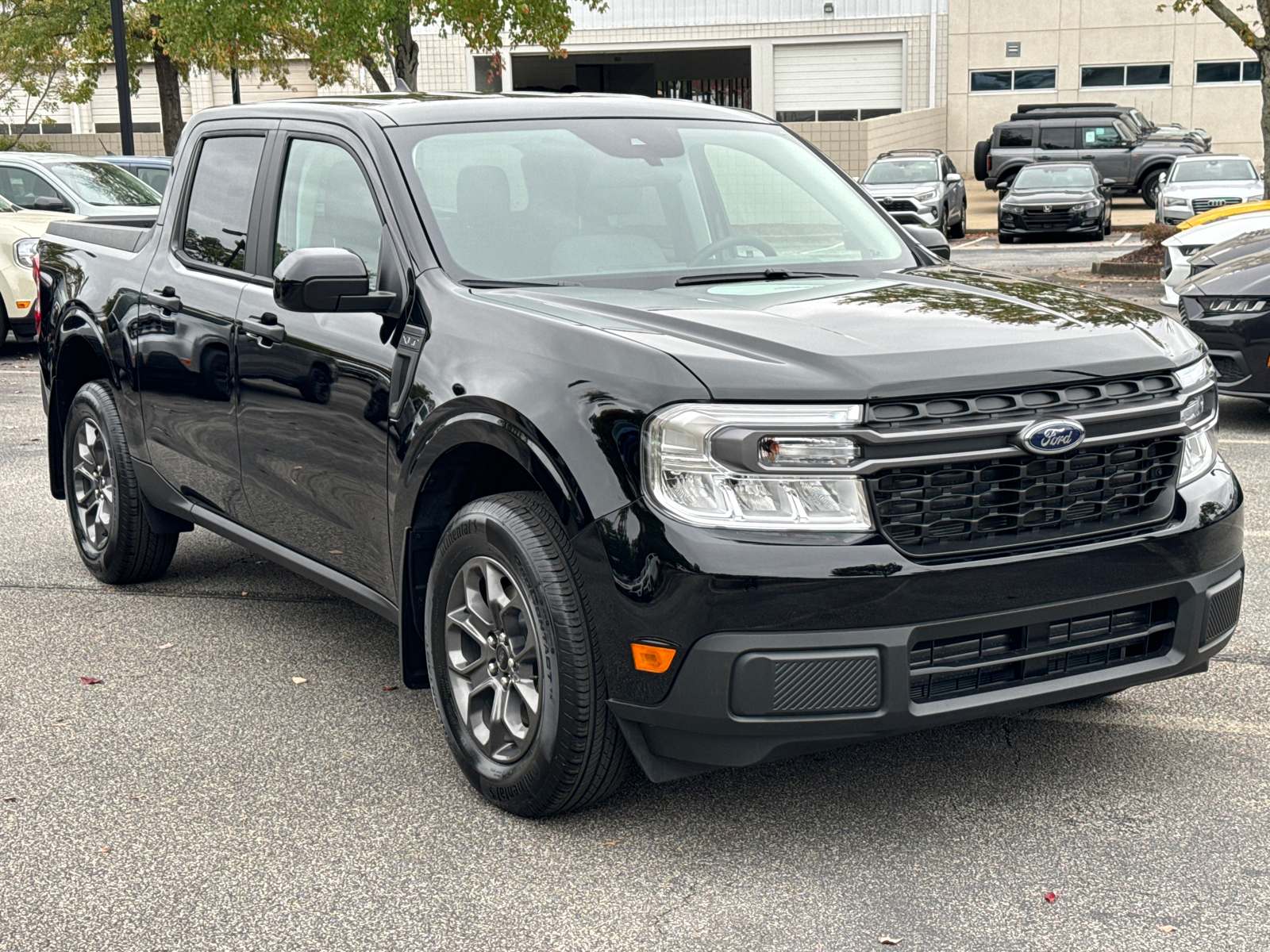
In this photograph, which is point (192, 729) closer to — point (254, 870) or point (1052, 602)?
point (254, 870)

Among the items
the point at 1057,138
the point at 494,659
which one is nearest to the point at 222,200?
the point at 494,659

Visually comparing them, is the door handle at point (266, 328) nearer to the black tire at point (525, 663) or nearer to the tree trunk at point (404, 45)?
the black tire at point (525, 663)

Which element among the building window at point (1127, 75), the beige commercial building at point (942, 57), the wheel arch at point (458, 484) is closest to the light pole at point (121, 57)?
the beige commercial building at point (942, 57)

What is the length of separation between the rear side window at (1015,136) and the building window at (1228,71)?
10.9 meters

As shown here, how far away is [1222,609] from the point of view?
3.71m

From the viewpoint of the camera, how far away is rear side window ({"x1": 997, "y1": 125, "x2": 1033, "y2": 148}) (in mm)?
34031

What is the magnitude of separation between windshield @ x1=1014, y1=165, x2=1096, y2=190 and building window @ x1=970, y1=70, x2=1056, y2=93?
701 inches

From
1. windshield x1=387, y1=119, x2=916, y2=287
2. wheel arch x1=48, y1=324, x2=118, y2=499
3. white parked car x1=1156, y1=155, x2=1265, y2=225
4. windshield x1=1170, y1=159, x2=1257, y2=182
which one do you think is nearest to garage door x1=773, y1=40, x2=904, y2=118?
white parked car x1=1156, y1=155, x2=1265, y2=225

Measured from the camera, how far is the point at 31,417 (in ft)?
35.2

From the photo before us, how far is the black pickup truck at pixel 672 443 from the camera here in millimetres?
3232

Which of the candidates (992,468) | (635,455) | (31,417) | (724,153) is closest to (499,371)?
(635,455)

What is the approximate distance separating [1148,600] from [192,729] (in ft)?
9.07

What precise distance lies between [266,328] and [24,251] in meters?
9.40

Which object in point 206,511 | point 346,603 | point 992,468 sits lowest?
point 346,603
